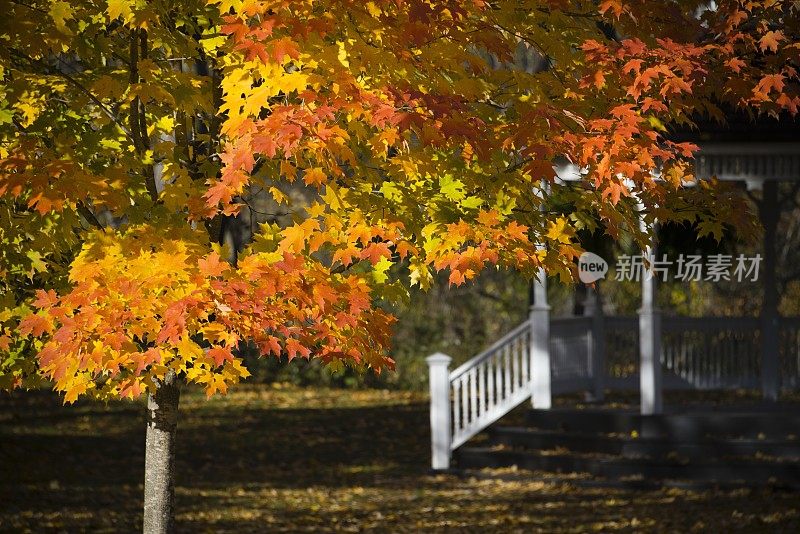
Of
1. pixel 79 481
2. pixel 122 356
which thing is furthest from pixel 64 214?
pixel 79 481

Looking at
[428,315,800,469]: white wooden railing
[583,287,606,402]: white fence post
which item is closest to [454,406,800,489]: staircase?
[428,315,800,469]: white wooden railing

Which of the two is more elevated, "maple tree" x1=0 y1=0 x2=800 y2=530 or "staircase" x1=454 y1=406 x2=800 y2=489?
"maple tree" x1=0 y1=0 x2=800 y2=530

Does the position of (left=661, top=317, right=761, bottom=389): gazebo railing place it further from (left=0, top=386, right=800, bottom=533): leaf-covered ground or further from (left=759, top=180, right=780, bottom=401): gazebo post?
(left=0, top=386, right=800, bottom=533): leaf-covered ground

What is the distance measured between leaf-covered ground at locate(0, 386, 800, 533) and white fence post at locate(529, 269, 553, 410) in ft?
5.35

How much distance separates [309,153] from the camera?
661cm

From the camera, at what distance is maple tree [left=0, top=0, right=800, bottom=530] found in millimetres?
6355

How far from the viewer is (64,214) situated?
6.98 m

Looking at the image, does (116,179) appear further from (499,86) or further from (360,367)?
(499,86)

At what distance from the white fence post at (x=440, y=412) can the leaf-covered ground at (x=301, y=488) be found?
299mm

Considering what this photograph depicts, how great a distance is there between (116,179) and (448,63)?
1823mm

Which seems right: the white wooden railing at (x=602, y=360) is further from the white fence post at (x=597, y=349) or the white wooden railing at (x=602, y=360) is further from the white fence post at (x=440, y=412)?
the white fence post at (x=440, y=412)

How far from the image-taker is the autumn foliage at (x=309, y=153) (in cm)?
636

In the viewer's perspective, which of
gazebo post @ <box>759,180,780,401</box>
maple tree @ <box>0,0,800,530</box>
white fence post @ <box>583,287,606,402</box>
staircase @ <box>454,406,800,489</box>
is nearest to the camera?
maple tree @ <box>0,0,800,530</box>

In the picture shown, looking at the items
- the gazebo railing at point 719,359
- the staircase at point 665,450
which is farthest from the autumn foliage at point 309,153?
the gazebo railing at point 719,359
